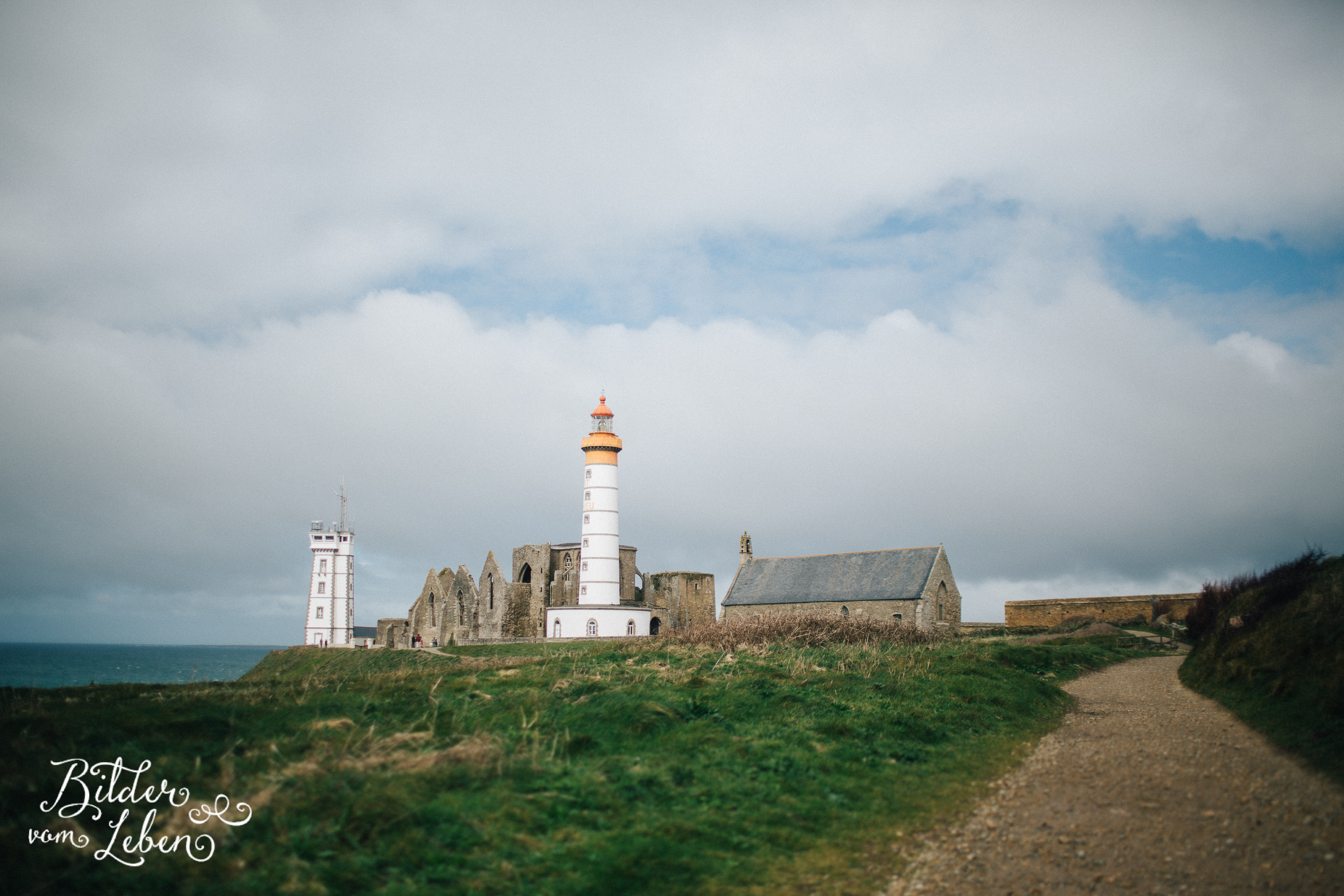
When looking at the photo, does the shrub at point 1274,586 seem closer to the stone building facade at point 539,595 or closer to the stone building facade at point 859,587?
the stone building facade at point 859,587

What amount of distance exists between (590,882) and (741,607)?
133ft

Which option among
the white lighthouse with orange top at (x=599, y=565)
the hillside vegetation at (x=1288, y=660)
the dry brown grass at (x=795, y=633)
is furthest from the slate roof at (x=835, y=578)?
the hillside vegetation at (x=1288, y=660)

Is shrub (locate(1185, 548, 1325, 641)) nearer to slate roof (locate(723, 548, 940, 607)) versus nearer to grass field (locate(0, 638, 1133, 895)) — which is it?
grass field (locate(0, 638, 1133, 895))

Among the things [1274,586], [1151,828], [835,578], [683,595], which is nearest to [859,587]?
[835,578]

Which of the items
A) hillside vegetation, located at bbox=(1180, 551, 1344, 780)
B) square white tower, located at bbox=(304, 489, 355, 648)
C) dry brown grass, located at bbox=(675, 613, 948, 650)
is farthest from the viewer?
square white tower, located at bbox=(304, 489, 355, 648)

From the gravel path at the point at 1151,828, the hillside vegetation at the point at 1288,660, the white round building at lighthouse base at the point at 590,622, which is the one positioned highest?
the hillside vegetation at the point at 1288,660

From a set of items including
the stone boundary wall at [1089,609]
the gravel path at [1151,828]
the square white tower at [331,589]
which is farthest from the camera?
the square white tower at [331,589]

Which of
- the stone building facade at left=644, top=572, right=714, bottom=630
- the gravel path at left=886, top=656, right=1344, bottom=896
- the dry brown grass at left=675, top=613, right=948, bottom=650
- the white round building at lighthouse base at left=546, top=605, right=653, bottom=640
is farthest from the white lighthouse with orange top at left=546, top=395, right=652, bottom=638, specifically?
the gravel path at left=886, top=656, right=1344, bottom=896

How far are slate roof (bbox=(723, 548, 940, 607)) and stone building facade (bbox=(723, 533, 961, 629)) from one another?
0.04m

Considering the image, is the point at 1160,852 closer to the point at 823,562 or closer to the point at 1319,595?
the point at 1319,595

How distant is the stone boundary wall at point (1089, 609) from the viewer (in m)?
39.8

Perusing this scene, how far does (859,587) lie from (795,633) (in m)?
20.5

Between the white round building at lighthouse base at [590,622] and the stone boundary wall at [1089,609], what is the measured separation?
21.1 meters

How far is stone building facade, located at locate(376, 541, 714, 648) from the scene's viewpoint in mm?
46656
